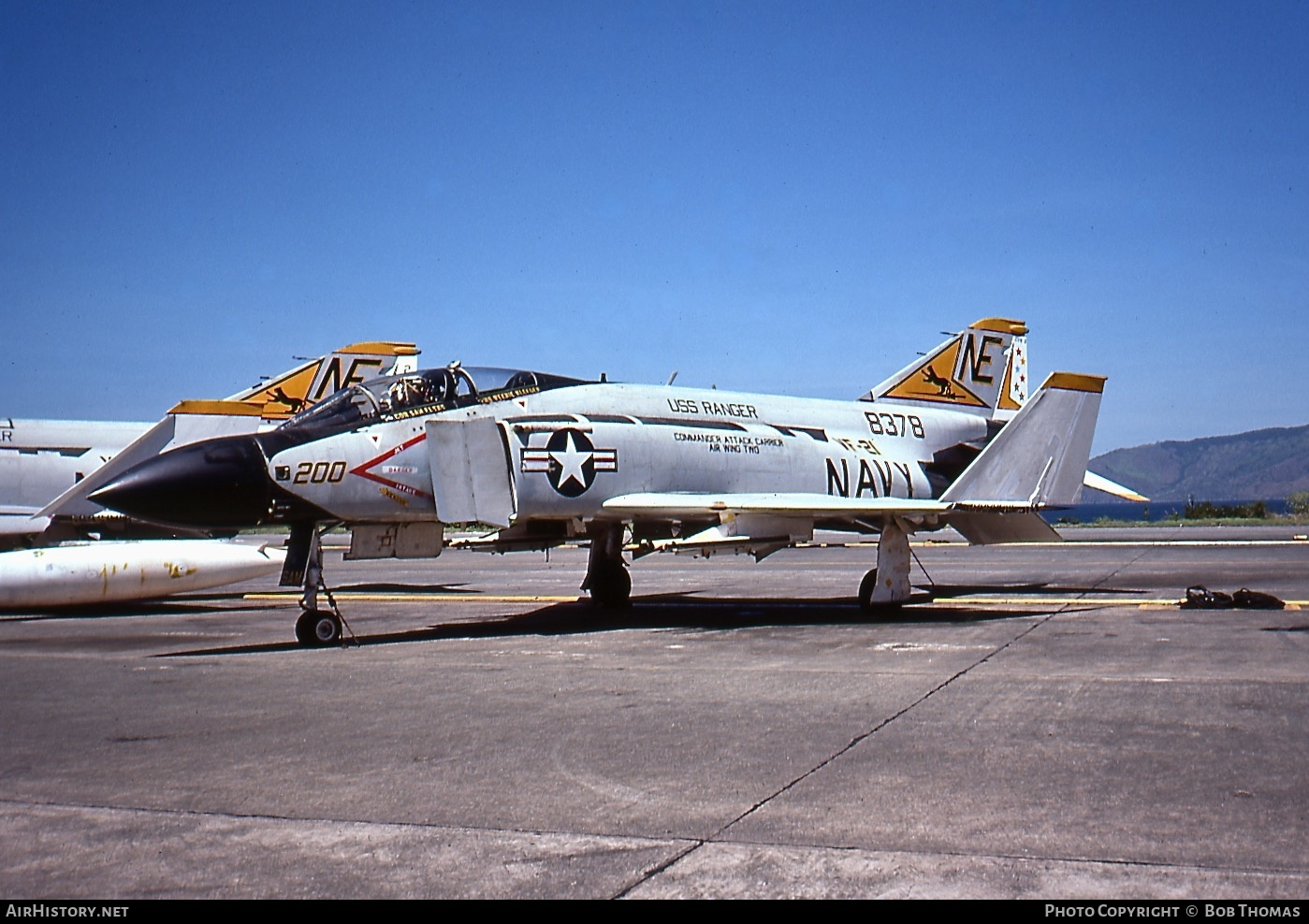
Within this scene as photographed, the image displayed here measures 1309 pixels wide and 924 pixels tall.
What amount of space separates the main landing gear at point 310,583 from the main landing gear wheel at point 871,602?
22.3 feet

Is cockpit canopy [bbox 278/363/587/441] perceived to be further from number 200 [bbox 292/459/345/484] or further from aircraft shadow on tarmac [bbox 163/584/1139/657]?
aircraft shadow on tarmac [bbox 163/584/1139/657]

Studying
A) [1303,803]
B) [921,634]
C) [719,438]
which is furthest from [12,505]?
[1303,803]

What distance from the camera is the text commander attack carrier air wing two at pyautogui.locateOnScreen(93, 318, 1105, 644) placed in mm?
12508

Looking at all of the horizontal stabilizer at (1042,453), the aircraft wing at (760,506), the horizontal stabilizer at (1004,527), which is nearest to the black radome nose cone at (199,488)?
the aircraft wing at (760,506)

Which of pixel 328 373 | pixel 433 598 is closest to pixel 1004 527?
pixel 433 598

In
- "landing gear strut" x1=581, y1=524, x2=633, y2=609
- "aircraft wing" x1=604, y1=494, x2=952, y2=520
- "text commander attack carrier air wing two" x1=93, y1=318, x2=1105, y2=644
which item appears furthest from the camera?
"landing gear strut" x1=581, y1=524, x2=633, y2=609

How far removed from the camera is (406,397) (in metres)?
13.7

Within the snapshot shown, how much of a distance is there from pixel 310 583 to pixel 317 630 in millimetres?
542

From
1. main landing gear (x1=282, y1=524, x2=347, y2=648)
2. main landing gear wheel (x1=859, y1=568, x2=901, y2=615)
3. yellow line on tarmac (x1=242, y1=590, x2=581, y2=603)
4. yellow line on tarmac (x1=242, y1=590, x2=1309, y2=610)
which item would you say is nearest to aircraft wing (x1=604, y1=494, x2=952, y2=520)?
main landing gear wheel (x1=859, y1=568, x2=901, y2=615)

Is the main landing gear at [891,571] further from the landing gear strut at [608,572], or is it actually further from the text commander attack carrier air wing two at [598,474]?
the landing gear strut at [608,572]

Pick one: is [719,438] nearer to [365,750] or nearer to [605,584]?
[605,584]

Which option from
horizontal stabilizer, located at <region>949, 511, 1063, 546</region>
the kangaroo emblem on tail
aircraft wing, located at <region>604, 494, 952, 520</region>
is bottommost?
horizontal stabilizer, located at <region>949, 511, 1063, 546</region>
